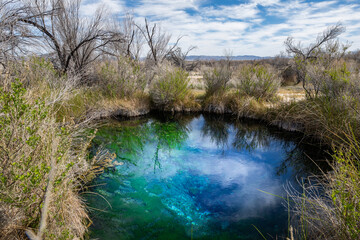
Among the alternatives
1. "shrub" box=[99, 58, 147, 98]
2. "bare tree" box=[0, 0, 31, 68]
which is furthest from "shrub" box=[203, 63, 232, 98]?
"bare tree" box=[0, 0, 31, 68]

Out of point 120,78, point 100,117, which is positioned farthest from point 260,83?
point 100,117

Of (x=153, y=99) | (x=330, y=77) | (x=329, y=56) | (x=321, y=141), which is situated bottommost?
(x=321, y=141)

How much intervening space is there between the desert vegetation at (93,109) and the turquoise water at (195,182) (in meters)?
0.42

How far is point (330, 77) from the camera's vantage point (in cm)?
662

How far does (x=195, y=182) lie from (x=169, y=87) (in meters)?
6.21

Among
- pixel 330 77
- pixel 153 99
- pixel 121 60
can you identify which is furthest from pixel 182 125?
pixel 330 77

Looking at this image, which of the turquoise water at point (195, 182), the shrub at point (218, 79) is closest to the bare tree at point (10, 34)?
the turquoise water at point (195, 182)

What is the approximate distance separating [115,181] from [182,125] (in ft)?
15.8

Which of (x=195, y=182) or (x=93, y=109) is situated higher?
(x=93, y=109)

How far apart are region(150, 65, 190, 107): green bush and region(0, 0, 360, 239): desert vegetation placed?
49mm

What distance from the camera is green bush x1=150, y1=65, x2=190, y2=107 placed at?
406 inches

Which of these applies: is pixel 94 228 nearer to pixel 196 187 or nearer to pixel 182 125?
pixel 196 187

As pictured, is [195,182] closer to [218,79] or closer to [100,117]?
[100,117]

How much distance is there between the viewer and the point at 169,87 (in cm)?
1034
